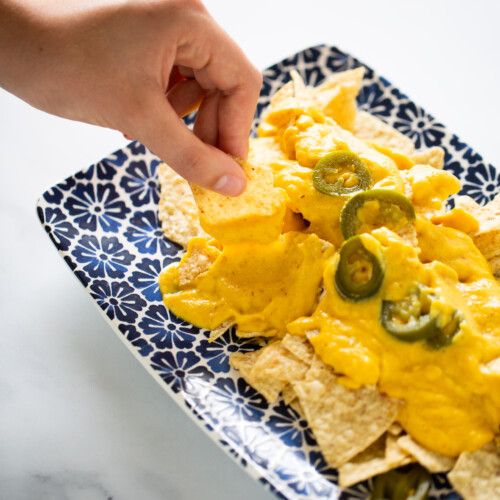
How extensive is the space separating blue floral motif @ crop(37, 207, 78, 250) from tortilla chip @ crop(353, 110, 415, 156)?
1.71m

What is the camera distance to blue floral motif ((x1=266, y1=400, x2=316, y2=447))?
229 cm

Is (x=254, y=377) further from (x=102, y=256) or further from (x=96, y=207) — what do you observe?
(x=96, y=207)

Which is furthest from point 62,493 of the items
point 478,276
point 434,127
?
point 434,127

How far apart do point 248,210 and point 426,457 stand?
47.3 inches

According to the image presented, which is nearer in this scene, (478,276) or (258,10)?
(478,276)

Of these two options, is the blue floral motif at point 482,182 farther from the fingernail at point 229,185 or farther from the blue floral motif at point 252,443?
the blue floral motif at point 252,443

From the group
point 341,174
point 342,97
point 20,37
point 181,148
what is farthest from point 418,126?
point 20,37

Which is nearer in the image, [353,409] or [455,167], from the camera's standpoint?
[353,409]

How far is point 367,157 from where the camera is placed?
2.73 meters

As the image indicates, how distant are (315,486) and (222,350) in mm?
729

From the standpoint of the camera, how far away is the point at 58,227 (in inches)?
113

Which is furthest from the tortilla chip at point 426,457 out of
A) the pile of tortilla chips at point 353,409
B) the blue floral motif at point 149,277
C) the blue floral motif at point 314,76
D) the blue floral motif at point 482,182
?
the blue floral motif at point 314,76

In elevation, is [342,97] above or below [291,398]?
above

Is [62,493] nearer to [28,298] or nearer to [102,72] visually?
[28,298]
